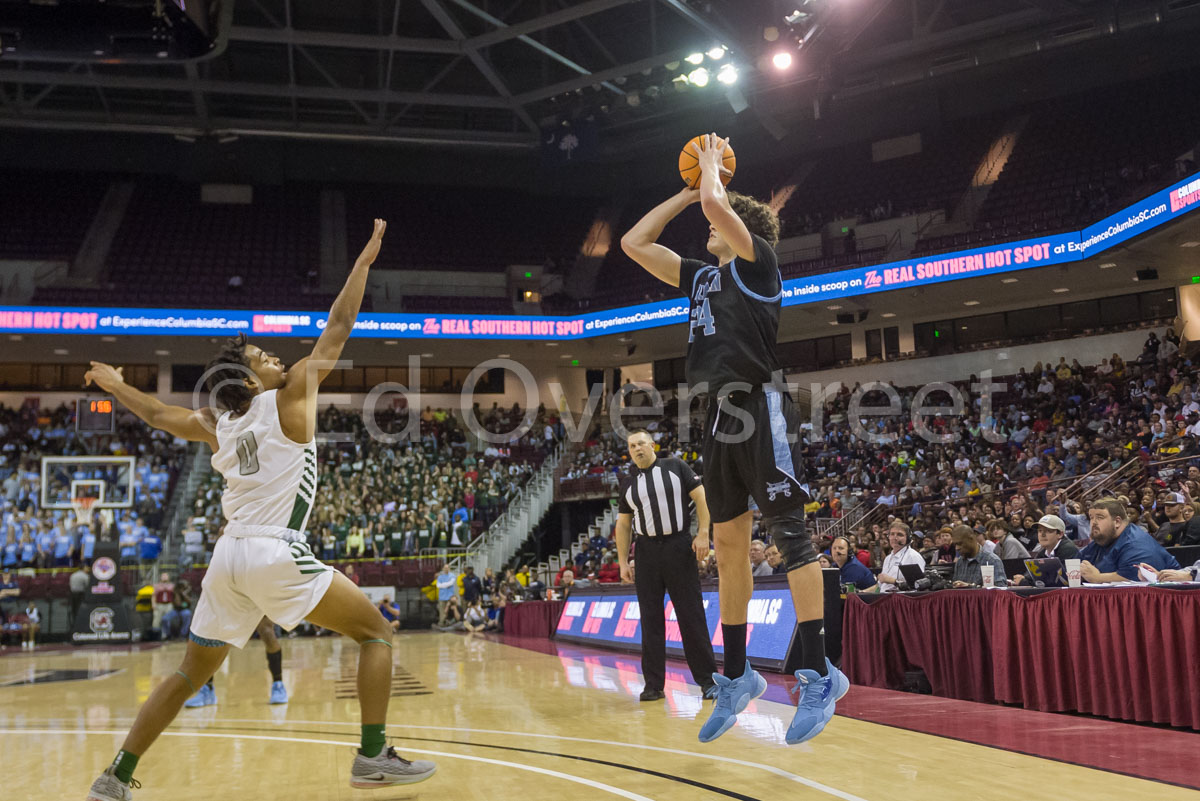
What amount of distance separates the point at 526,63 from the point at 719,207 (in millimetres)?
25922

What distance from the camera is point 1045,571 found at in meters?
7.27

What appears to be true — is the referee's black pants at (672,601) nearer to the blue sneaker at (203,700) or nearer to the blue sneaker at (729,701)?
the blue sneaker at (729,701)

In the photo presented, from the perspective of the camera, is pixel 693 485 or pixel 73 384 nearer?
pixel 693 485

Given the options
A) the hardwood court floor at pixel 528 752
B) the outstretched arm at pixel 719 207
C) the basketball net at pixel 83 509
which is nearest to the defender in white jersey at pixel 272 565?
the hardwood court floor at pixel 528 752

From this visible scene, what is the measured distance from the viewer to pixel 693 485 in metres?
7.20

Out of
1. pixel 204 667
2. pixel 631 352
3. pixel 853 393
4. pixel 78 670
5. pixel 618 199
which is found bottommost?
pixel 78 670

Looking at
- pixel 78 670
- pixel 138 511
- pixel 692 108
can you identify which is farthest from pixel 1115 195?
pixel 138 511

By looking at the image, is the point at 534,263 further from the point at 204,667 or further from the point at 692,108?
the point at 204,667

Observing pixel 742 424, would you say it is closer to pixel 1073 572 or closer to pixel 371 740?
pixel 371 740

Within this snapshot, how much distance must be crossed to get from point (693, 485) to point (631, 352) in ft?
76.8

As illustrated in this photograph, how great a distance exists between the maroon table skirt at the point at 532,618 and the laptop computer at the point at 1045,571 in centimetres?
1019

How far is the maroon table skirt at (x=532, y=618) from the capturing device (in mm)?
16734

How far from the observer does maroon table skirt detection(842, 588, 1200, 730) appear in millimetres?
5414

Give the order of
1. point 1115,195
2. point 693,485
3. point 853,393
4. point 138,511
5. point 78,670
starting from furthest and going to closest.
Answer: point 853,393, point 138,511, point 1115,195, point 78,670, point 693,485
